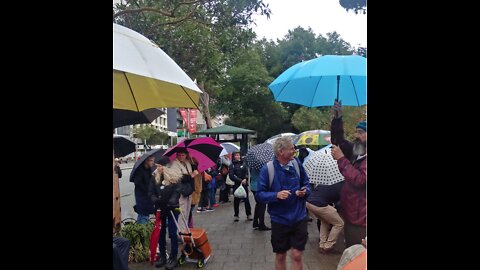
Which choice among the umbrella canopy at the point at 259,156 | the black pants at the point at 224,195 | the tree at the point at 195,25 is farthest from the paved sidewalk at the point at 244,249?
the tree at the point at 195,25

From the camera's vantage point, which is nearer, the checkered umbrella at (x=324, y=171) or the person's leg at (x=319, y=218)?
the checkered umbrella at (x=324, y=171)

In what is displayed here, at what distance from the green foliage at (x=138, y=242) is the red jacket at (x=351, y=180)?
282 centimetres

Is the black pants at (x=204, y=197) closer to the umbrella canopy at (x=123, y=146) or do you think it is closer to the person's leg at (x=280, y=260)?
the umbrella canopy at (x=123, y=146)

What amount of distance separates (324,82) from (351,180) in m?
2.09

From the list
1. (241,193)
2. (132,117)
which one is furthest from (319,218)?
(132,117)

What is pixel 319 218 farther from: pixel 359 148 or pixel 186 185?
pixel 359 148

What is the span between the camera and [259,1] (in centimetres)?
569

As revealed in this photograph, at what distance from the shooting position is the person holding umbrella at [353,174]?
3.50 m

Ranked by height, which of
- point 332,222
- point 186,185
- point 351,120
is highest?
point 351,120

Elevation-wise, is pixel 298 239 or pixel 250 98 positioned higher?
pixel 250 98

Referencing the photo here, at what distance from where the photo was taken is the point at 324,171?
4883 mm
